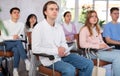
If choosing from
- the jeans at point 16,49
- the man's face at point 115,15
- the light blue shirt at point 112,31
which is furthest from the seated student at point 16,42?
the man's face at point 115,15

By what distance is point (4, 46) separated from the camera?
3.57 m

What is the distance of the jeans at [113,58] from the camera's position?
3.04 metres

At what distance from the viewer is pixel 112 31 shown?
12.0 ft

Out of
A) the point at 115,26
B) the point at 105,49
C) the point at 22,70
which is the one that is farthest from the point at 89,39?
the point at 22,70

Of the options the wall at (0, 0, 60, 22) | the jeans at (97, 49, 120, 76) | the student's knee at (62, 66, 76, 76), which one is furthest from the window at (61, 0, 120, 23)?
the student's knee at (62, 66, 76, 76)

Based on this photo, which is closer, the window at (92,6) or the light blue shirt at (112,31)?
the light blue shirt at (112,31)

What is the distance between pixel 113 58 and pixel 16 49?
1.59 meters

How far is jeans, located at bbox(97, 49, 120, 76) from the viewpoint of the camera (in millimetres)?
3045

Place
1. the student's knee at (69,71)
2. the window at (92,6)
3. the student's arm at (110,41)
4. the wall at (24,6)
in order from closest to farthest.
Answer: the student's knee at (69,71)
the student's arm at (110,41)
the wall at (24,6)
the window at (92,6)

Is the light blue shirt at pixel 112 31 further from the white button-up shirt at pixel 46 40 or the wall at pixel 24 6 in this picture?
the wall at pixel 24 6

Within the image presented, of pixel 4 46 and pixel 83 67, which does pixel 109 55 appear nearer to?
pixel 83 67

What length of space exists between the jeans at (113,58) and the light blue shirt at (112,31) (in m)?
0.48

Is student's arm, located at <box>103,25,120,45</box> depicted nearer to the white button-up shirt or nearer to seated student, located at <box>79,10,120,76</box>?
seated student, located at <box>79,10,120,76</box>

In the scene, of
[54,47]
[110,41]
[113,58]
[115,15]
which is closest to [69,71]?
[54,47]
